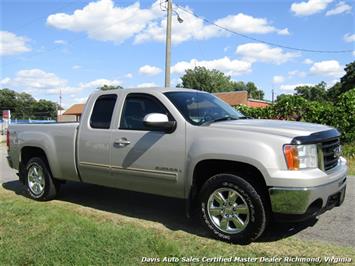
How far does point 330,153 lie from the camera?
16.9 ft

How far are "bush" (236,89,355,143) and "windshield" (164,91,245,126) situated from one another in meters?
8.29

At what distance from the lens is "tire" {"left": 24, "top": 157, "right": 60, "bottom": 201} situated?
738cm

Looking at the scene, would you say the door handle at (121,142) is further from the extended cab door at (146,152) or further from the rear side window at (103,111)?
the rear side window at (103,111)

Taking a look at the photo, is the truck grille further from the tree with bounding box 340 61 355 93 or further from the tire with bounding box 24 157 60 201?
the tree with bounding box 340 61 355 93

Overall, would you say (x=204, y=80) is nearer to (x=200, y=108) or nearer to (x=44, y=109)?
(x=44, y=109)

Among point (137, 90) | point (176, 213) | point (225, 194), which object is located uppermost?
point (137, 90)

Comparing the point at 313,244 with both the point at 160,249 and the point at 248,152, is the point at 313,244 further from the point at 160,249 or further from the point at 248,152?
the point at 160,249

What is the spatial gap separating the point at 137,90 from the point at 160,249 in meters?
2.46

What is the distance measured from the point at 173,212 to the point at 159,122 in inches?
68.2

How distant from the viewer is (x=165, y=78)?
1958 centimetres

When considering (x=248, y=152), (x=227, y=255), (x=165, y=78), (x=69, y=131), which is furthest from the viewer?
(x=165, y=78)

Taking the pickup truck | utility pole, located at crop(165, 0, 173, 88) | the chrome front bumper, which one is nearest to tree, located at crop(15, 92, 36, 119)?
utility pole, located at crop(165, 0, 173, 88)

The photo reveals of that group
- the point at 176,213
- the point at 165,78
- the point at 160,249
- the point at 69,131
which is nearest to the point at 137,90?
the point at 69,131

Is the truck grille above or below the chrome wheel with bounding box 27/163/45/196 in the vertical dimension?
above
